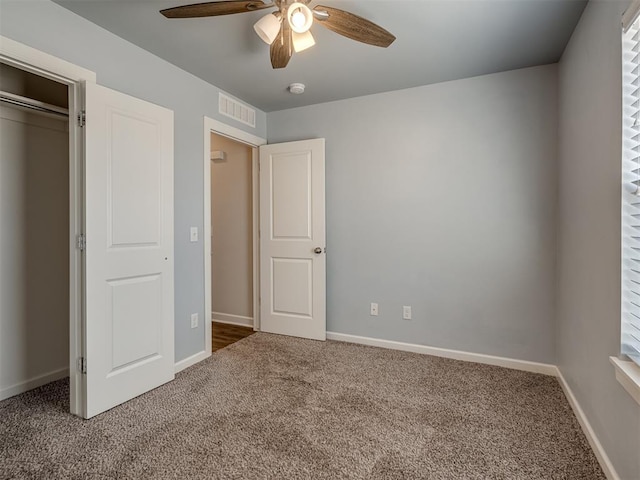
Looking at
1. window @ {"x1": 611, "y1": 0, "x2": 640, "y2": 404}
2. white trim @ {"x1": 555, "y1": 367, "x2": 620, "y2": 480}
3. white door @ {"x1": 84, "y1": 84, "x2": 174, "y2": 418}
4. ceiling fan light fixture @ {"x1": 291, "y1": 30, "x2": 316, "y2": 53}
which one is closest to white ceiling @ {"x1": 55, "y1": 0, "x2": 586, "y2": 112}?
ceiling fan light fixture @ {"x1": 291, "y1": 30, "x2": 316, "y2": 53}

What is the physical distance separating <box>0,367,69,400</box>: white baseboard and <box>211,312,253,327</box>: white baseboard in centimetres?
168

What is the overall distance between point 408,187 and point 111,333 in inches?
103

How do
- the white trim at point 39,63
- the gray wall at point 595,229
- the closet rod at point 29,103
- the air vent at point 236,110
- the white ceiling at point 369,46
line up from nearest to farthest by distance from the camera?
the gray wall at point 595,229, the white trim at point 39,63, the white ceiling at point 369,46, the closet rod at point 29,103, the air vent at point 236,110

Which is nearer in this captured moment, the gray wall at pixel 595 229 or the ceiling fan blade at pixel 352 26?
the gray wall at pixel 595 229

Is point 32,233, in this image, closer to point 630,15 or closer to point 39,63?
point 39,63

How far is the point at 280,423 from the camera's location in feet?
6.49

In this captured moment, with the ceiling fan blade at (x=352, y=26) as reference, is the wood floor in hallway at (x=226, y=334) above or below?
below

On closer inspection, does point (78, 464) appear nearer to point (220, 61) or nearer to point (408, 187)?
point (220, 61)

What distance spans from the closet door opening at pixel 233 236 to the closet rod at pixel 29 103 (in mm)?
1791

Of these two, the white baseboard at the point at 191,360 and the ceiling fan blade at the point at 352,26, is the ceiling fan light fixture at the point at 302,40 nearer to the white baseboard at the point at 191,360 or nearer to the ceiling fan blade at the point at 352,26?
the ceiling fan blade at the point at 352,26

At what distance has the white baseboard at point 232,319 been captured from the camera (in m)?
4.00

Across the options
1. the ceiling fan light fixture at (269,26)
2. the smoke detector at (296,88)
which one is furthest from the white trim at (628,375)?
the smoke detector at (296,88)

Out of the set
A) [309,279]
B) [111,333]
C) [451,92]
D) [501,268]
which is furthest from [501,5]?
[111,333]

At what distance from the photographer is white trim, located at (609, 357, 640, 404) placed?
1.26 metres
